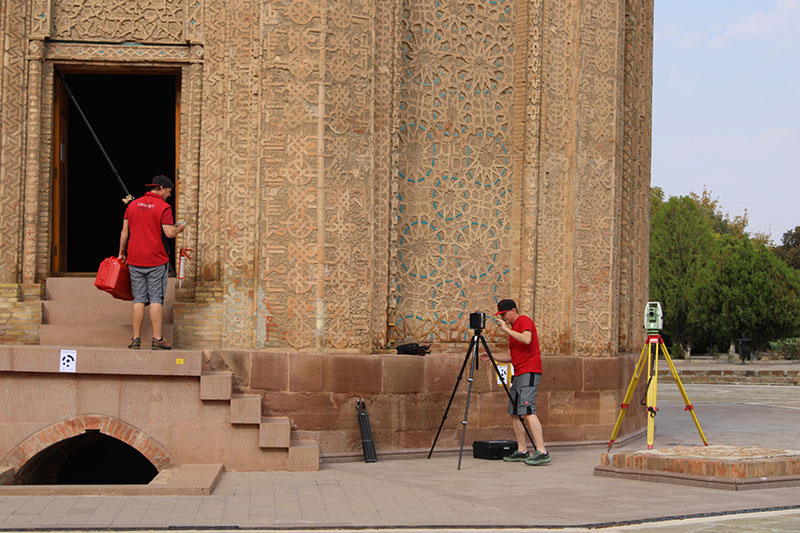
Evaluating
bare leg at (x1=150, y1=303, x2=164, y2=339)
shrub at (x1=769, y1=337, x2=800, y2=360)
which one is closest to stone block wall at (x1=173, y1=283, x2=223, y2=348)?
bare leg at (x1=150, y1=303, x2=164, y2=339)

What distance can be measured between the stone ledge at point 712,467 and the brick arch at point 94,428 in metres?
4.17

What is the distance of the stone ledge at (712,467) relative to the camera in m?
8.74

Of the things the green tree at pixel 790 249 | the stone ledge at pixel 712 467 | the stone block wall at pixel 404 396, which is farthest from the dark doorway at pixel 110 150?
the green tree at pixel 790 249

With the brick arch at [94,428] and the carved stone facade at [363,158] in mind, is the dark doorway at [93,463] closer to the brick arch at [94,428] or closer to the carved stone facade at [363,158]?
the brick arch at [94,428]

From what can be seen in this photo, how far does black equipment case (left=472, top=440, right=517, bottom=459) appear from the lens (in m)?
11.0

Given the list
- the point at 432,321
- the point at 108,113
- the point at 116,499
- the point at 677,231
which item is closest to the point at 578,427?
the point at 432,321

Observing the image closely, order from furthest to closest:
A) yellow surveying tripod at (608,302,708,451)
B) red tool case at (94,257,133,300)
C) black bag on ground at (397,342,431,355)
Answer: black bag on ground at (397,342,431,355)
yellow surveying tripod at (608,302,708,451)
red tool case at (94,257,133,300)

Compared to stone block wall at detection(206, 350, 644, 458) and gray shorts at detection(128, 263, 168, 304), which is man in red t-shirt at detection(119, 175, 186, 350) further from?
stone block wall at detection(206, 350, 644, 458)

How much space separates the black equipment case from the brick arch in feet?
11.0

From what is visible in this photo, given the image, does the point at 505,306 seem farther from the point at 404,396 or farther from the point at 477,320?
the point at 404,396

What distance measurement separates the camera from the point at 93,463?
12.2 m

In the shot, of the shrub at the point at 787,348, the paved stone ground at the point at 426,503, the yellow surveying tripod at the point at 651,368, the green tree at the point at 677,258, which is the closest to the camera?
the paved stone ground at the point at 426,503

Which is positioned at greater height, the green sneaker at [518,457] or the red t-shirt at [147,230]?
the red t-shirt at [147,230]

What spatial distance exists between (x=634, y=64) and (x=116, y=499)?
9.49 metres
